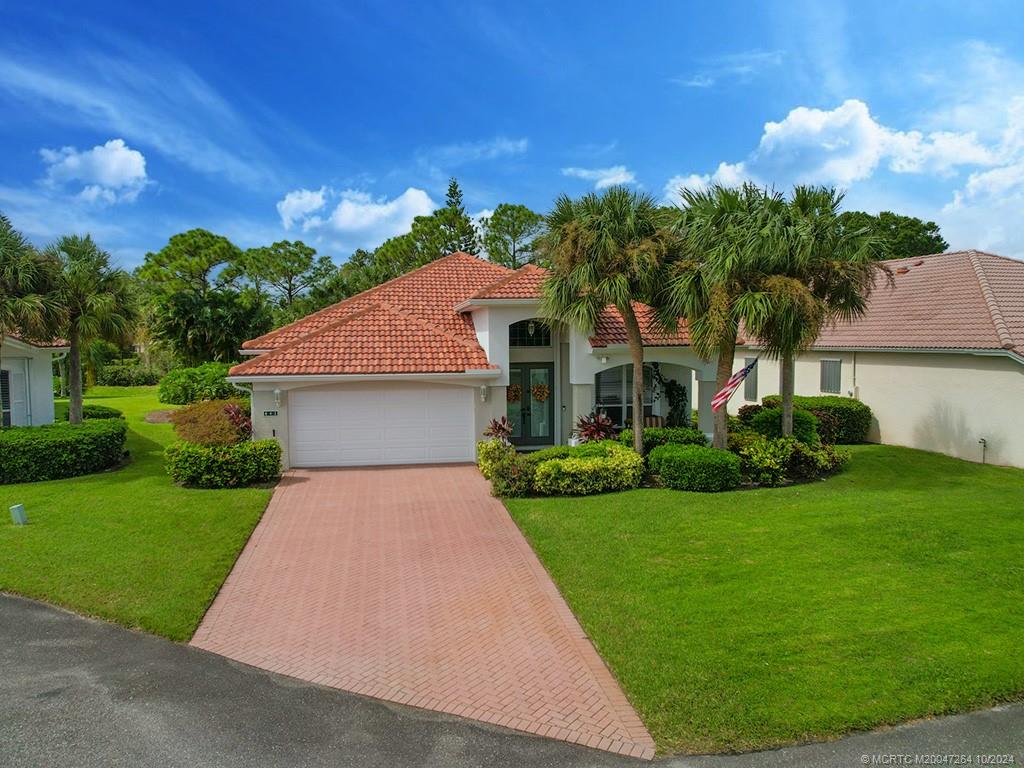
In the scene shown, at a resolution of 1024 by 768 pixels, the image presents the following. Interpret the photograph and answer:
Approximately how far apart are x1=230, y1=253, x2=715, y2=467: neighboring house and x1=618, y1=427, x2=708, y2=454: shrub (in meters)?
2.09

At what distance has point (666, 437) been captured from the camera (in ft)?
54.7

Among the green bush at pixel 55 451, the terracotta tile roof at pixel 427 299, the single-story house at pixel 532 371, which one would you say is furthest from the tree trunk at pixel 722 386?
the green bush at pixel 55 451

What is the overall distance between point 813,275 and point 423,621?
12.2 metres

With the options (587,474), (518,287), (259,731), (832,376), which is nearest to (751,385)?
(832,376)

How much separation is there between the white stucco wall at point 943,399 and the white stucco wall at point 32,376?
88.9ft

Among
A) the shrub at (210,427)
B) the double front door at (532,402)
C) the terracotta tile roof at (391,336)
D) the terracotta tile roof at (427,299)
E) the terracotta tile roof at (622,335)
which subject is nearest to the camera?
the shrub at (210,427)

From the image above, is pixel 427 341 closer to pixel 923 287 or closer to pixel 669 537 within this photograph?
pixel 669 537

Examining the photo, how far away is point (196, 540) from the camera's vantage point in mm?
11188

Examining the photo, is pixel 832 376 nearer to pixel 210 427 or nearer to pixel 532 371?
pixel 532 371

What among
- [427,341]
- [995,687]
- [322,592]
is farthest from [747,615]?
[427,341]

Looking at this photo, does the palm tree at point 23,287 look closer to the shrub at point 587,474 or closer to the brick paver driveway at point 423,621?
the brick paver driveway at point 423,621

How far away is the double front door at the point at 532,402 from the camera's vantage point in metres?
20.1

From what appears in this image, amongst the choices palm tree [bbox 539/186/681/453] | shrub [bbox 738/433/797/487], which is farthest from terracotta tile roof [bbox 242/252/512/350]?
shrub [bbox 738/433/797/487]

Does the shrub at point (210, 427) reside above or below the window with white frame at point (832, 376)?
below
